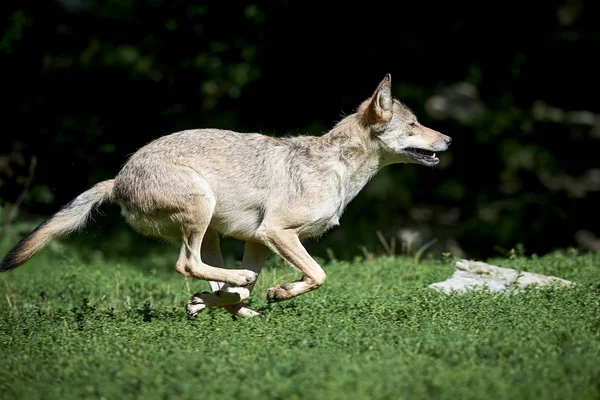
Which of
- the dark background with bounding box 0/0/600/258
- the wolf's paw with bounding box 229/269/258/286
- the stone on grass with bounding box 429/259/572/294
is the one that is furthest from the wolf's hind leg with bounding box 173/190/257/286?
the dark background with bounding box 0/0/600/258

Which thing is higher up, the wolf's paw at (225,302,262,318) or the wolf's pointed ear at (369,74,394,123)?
the wolf's pointed ear at (369,74,394,123)

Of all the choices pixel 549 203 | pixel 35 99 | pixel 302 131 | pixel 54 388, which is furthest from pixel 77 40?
pixel 54 388

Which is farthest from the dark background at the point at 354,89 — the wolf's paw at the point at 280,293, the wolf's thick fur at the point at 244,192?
the wolf's paw at the point at 280,293

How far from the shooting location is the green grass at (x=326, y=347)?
18.1 ft

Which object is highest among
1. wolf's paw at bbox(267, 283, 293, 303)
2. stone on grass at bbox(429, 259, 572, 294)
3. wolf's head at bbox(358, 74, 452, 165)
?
wolf's head at bbox(358, 74, 452, 165)

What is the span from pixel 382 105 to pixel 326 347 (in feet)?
10.6

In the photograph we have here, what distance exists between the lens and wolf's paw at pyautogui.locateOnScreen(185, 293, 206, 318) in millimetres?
8055

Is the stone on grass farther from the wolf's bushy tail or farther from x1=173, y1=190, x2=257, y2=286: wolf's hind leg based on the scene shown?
the wolf's bushy tail

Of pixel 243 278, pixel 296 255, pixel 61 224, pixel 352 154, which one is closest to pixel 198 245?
pixel 243 278

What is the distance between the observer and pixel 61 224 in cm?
838

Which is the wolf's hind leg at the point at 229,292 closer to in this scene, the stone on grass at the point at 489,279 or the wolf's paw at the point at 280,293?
the wolf's paw at the point at 280,293

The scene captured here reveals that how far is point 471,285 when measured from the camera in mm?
8766

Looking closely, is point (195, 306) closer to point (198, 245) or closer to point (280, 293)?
point (198, 245)

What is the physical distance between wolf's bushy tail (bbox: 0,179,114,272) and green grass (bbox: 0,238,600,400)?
0.63 m
